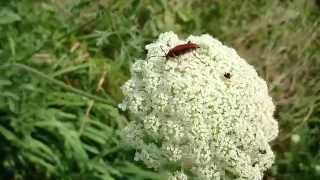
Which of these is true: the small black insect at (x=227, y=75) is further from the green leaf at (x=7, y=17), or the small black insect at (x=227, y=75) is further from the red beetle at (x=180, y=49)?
the green leaf at (x=7, y=17)

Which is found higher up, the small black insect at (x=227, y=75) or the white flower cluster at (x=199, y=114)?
the small black insect at (x=227, y=75)

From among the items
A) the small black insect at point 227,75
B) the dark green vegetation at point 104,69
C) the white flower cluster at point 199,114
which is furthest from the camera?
the dark green vegetation at point 104,69

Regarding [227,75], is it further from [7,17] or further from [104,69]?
[104,69]

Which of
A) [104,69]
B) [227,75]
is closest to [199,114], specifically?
[227,75]

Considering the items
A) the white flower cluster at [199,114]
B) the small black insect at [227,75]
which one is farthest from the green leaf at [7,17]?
the small black insect at [227,75]

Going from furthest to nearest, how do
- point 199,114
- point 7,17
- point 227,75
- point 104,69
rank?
point 104,69 → point 7,17 → point 227,75 → point 199,114

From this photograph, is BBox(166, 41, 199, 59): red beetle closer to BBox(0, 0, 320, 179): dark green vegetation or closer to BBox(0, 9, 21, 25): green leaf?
BBox(0, 0, 320, 179): dark green vegetation
